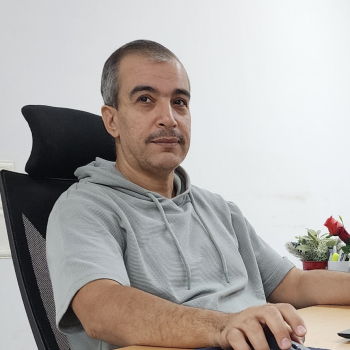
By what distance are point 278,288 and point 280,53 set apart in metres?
2.08

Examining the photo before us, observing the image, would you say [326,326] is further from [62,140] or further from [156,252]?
[62,140]

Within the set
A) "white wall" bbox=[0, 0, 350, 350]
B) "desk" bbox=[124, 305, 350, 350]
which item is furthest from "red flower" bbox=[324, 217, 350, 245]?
"white wall" bbox=[0, 0, 350, 350]

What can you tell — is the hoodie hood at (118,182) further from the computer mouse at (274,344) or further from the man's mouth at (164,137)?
the computer mouse at (274,344)

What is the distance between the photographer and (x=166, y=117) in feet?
4.28

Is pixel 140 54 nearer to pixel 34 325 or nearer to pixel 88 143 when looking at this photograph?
pixel 88 143


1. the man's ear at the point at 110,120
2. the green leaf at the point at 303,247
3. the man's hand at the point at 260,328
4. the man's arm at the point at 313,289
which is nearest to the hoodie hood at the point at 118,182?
the man's ear at the point at 110,120

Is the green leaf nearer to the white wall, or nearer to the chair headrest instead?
the white wall

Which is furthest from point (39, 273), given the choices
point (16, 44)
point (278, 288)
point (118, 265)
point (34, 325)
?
point (16, 44)

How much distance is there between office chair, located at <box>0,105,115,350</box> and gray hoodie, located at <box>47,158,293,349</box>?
0.05m

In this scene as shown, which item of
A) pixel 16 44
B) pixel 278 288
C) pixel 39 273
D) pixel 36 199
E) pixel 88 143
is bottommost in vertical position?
pixel 278 288

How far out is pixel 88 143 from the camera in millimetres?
1332

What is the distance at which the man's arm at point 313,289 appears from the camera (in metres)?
1.21

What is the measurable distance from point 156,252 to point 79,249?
0.70 ft

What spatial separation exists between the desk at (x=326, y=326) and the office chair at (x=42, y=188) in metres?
0.32
